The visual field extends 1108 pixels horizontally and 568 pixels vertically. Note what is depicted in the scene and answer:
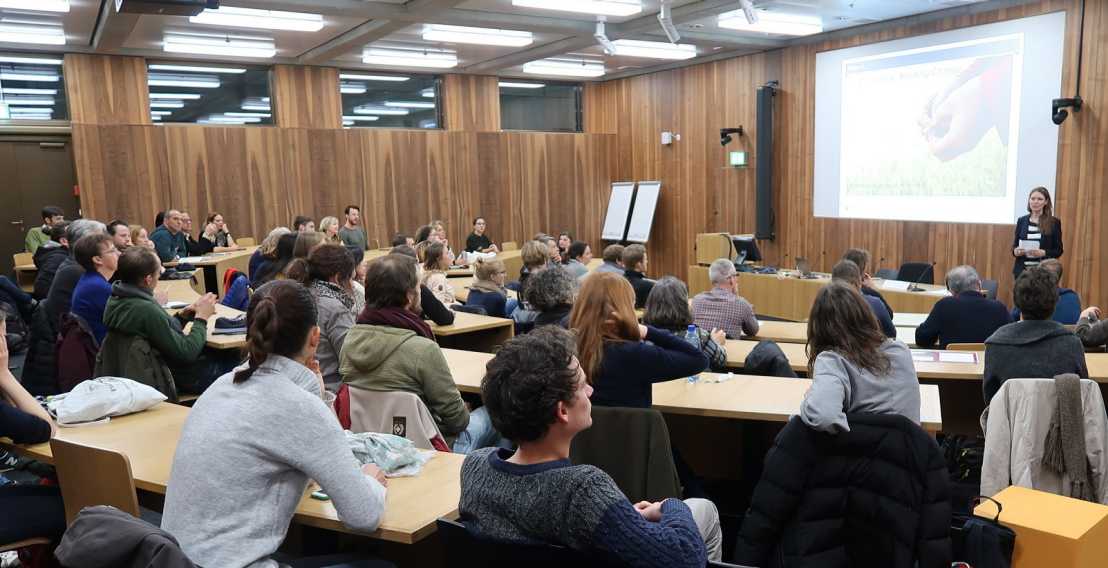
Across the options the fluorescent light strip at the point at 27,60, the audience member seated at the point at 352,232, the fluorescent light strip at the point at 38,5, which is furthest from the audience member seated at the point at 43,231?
the audience member seated at the point at 352,232

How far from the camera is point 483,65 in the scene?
11773mm

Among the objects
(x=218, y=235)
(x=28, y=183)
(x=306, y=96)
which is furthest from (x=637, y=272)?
(x=28, y=183)

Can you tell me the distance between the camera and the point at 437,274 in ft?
20.7

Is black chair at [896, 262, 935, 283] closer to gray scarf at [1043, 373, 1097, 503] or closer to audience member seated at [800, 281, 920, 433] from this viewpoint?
gray scarf at [1043, 373, 1097, 503]

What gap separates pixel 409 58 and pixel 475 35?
1.72m

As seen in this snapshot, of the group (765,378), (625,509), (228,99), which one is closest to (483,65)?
(228,99)

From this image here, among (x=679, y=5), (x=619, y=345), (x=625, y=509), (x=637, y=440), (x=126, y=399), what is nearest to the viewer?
(x=625, y=509)

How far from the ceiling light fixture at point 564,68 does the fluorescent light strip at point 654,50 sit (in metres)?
1.05

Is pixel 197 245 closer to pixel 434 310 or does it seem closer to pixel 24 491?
pixel 434 310

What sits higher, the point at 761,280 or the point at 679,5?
the point at 679,5

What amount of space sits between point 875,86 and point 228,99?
28.3 ft

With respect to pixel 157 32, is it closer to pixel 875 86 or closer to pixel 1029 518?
pixel 875 86

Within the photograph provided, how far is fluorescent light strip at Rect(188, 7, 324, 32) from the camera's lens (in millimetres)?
8086

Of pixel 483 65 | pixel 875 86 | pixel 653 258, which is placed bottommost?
pixel 653 258
